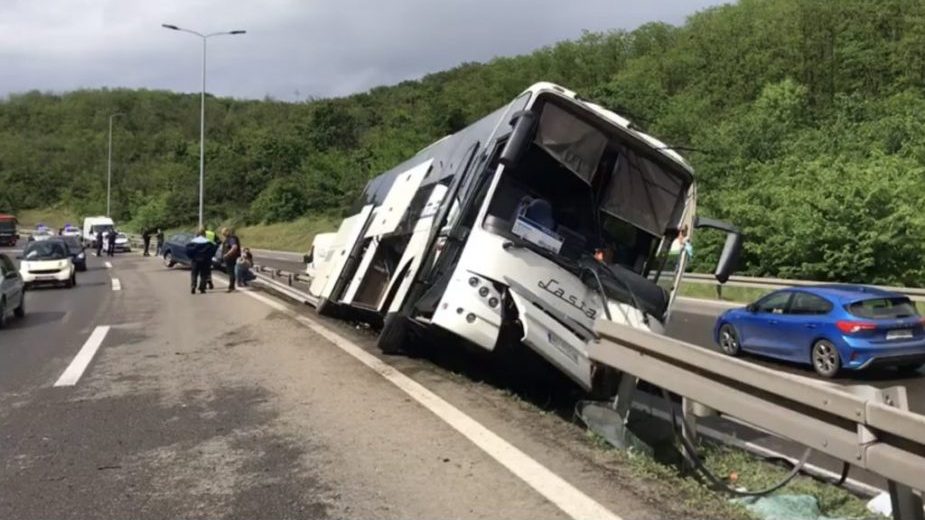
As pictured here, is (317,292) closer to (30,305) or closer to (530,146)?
(530,146)

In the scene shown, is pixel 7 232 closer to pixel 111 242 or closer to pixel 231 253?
pixel 111 242

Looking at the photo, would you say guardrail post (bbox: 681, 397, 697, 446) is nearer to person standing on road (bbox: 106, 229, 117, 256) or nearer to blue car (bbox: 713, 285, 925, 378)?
blue car (bbox: 713, 285, 925, 378)

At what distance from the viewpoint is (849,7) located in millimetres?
51312

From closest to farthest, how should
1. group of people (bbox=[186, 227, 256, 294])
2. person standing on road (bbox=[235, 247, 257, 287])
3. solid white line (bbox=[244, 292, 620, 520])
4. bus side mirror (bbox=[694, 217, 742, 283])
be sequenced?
solid white line (bbox=[244, 292, 620, 520]) → bus side mirror (bbox=[694, 217, 742, 283]) → group of people (bbox=[186, 227, 256, 294]) → person standing on road (bbox=[235, 247, 257, 287])

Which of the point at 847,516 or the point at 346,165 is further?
the point at 346,165

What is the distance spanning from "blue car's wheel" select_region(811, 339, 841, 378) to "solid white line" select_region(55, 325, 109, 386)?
33.0 ft

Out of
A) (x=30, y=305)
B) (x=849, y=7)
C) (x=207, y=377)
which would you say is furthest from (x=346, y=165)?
(x=207, y=377)

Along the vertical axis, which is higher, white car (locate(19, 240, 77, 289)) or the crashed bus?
the crashed bus

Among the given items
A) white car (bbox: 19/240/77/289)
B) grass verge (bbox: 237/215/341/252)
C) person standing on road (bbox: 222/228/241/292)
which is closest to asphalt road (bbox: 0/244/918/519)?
person standing on road (bbox: 222/228/241/292)

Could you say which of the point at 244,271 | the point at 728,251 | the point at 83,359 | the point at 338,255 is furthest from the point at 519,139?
the point at 244,271

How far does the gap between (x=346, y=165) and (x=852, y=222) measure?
5593 centimetres

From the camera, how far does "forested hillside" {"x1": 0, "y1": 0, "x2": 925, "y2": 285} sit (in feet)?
80.7

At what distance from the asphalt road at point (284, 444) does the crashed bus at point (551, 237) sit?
717 millimetres

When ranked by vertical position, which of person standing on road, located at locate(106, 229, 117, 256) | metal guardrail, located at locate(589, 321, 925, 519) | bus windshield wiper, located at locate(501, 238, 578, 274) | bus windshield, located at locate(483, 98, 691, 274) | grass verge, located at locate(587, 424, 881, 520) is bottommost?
person standing on road, located at locate(106, 229, 117, 256)
